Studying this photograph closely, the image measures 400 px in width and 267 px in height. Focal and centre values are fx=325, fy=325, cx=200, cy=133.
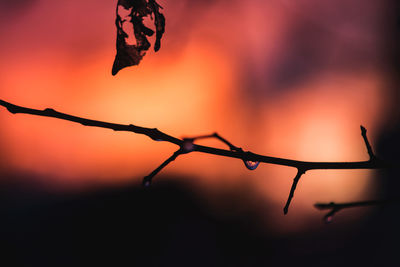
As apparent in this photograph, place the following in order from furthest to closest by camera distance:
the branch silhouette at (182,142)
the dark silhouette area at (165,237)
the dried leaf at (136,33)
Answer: the dark silhouette area at (165,237) < the dried leaf at (136,33) < the branch silhouette at (182,142)

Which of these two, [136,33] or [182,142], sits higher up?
[136,33]

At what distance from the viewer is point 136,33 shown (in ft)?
2.41

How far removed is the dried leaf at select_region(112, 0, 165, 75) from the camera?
714mm

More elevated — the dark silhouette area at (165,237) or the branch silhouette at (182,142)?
the branch silhouette at (182,142)

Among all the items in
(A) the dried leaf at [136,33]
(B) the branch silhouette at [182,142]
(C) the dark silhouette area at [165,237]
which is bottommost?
(C) the dark silhouette area at [165,237]

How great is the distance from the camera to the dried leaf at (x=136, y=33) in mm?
714

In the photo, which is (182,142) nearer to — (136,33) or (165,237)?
(136,33)

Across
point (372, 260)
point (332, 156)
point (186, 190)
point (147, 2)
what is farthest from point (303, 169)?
point (372, 260)

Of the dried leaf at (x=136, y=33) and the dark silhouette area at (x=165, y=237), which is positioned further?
the dark silhouette area at (x=165, y=237)

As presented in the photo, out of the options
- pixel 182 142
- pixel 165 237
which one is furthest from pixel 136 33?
pixel 165 237

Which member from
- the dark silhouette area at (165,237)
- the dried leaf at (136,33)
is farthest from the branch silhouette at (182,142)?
the dark silhouette area at (165,237)

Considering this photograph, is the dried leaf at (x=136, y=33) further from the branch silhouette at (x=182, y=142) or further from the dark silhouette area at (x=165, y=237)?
the dark silhouette area at (x=165, y=237)

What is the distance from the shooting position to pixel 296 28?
3080 millimetres

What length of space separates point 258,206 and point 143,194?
123 cm
